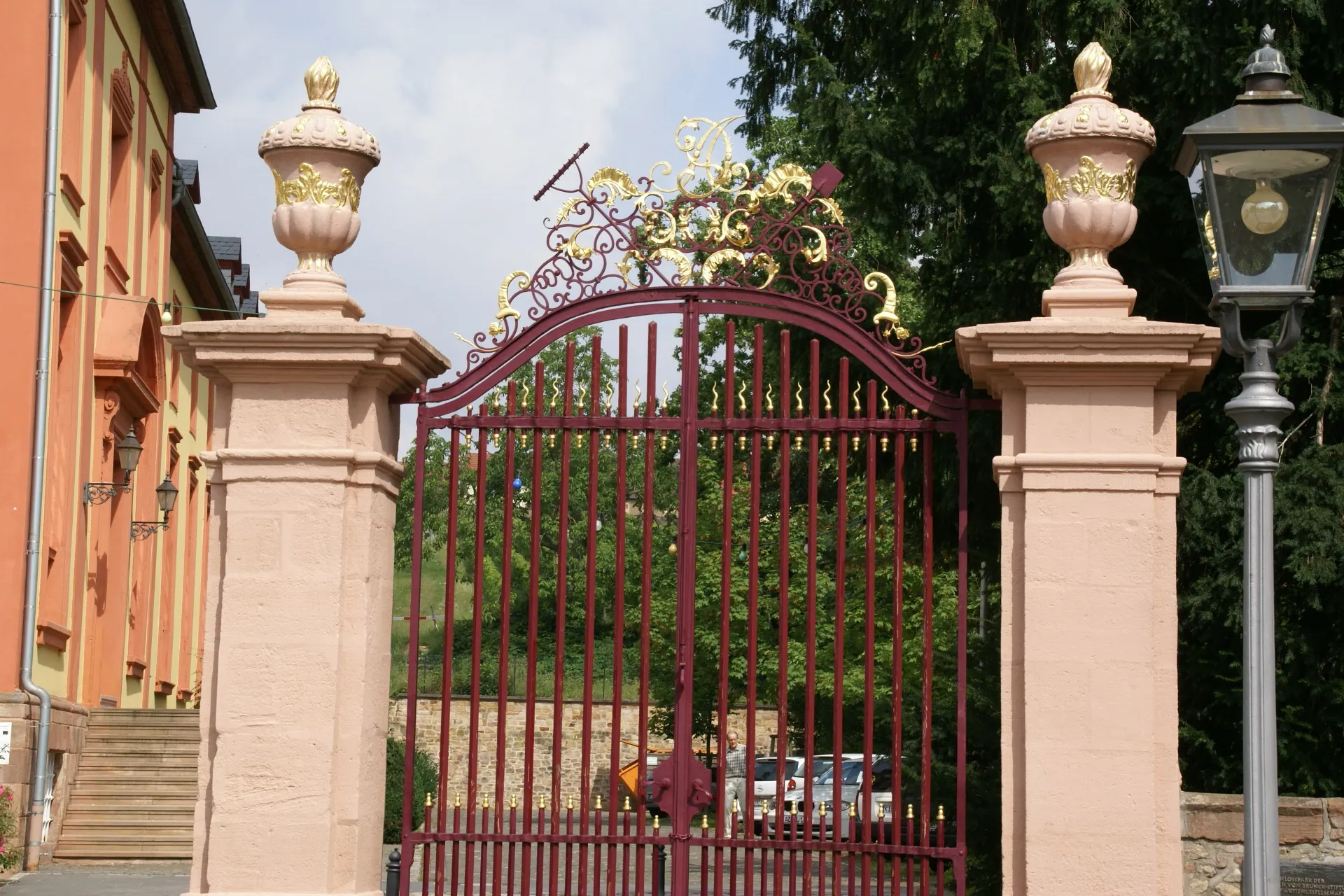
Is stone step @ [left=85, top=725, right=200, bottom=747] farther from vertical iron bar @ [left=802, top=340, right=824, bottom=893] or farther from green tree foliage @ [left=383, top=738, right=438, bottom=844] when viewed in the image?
vertical iron bar @ [left=802, top=340, right=824, bottom=893]

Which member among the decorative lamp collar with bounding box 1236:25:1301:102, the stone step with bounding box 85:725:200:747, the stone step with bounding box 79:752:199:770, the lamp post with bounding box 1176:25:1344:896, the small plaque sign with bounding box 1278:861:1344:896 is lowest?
the small plaque sign with bounding box 1278:861:1344:896

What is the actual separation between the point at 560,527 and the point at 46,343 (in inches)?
339

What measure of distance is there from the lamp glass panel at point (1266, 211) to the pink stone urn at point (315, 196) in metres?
3.75

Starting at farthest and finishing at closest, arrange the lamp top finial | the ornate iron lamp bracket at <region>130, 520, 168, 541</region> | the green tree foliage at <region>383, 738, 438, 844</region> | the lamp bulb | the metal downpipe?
the ornate iron lamp bracket at <region>130, 520, 168, 541</region>
the green tree foliage at <region>383, 738, 438, 844</region>
the metal downpipe
the lamp top finial
the lamp bulb

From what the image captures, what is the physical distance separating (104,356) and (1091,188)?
11929 millimetres

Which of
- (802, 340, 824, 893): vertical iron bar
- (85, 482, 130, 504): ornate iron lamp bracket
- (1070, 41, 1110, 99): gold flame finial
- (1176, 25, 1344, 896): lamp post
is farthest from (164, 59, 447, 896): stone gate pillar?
(85, 482, 130, 504): ornate iron lamp bracket

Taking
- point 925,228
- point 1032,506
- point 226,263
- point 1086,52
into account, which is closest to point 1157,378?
point 1032,506

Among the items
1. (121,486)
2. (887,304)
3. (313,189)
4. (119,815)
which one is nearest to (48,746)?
(119,815)

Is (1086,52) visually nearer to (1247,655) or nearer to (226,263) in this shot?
(1247,655)

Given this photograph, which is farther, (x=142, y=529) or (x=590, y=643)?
(x=142, y=529)

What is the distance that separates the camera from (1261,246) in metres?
5.54

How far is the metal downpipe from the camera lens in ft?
45.4

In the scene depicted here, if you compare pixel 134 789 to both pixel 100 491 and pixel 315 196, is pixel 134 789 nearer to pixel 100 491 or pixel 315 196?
pixel 100 491

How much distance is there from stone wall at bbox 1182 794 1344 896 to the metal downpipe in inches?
361
